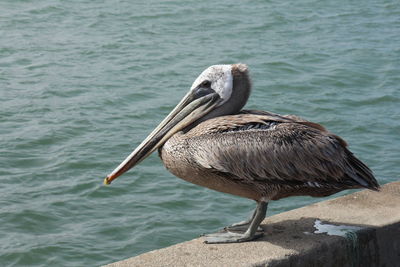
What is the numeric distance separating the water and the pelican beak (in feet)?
5.31

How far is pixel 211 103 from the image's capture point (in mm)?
4773

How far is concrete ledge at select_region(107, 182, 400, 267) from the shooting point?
3986 millimetres

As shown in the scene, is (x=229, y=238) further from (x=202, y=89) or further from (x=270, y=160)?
(x=202, y=89)

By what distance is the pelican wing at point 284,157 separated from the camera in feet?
13.9

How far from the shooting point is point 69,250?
6.26 meters

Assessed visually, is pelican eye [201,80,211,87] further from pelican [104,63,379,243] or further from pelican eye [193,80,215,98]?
pelican [104,63,379,243]

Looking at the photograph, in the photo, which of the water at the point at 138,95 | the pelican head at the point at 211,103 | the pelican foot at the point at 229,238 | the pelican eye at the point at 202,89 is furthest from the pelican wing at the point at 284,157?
the water at the point at 138,95

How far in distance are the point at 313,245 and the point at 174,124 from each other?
1183 millimetres

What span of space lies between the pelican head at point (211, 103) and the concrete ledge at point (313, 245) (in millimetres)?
701

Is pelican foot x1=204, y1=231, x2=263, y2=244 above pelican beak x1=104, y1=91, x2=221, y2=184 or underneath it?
underneath

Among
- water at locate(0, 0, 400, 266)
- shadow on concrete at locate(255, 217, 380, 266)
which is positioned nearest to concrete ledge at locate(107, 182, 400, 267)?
shadow on concrete at locate(255, 217, 380, 266)

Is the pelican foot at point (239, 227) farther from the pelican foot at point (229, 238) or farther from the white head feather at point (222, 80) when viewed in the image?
the white head feather at point (222, 80)

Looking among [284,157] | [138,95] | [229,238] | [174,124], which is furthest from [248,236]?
[138,95]

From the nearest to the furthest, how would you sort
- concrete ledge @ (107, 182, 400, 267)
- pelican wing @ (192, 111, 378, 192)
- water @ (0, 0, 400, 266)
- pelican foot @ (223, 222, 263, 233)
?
concrete ledge @ (107, 182, 400, 267)
pelican wing @ (192, 111, 378, 192)
pelican foot @ (223, 222, 263, 233)
water @ (0, 0, 400, 266)
